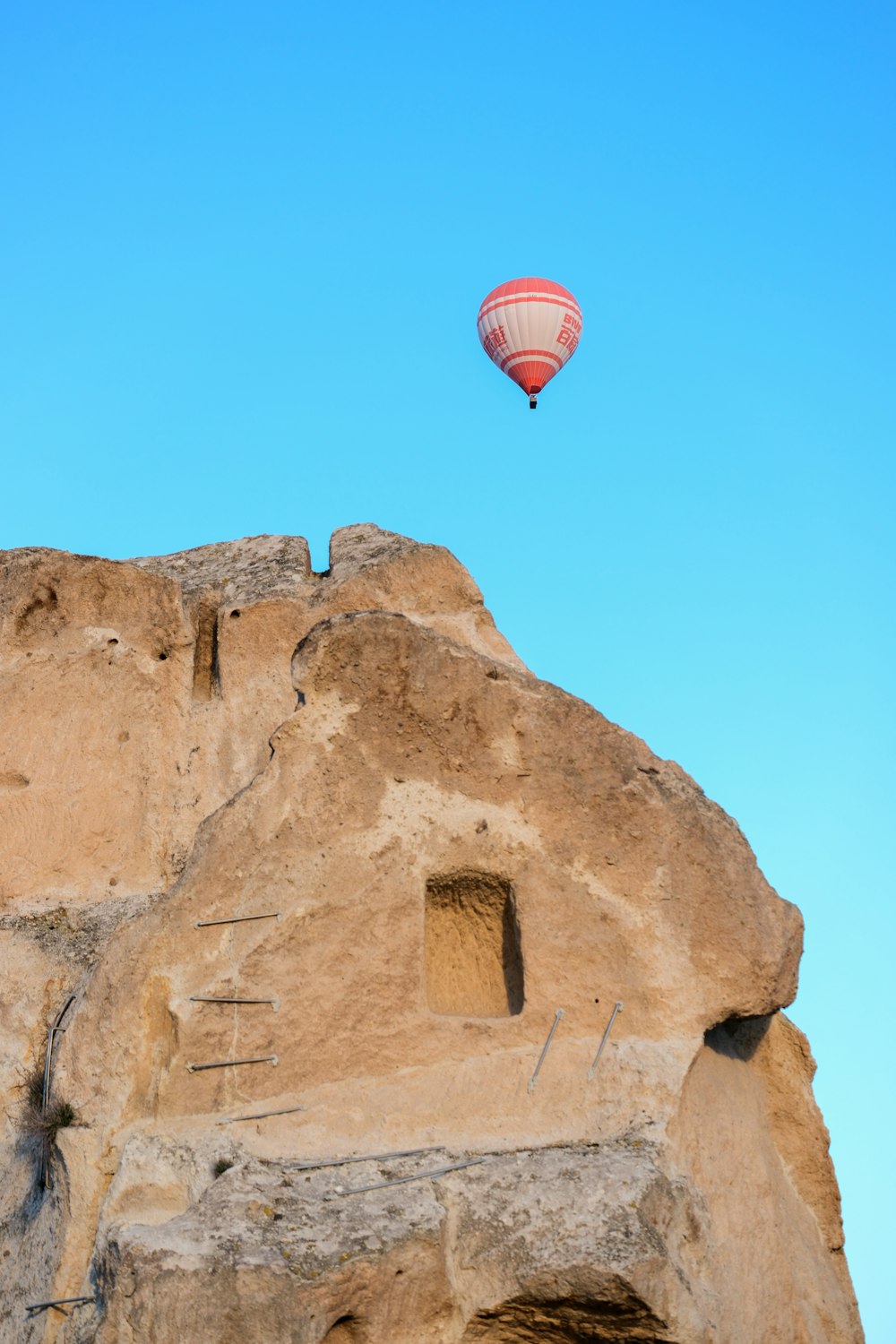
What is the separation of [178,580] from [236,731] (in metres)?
1.43

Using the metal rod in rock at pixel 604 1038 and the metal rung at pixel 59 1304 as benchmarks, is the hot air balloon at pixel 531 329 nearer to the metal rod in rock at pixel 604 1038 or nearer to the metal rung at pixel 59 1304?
the metal rod in rock at pixel 604 1038

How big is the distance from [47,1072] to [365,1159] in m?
1.77

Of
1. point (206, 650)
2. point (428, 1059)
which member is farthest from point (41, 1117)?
point (206, 650)

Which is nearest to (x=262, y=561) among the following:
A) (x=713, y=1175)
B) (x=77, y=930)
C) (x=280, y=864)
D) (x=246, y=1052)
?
(x=77, y=930)

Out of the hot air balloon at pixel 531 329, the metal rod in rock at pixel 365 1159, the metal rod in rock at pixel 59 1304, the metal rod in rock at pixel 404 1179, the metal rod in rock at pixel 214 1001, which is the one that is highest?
the hot air balloon at pixel 531 329

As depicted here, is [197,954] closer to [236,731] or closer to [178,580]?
[236,731]

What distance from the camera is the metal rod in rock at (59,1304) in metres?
6.73

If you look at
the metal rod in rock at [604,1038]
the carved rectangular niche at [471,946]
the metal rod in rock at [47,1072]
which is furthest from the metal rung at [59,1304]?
the metal rod in rock at [604,1038]

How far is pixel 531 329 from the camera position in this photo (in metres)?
19.1

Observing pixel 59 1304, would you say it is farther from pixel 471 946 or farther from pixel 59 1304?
pixel 471 946

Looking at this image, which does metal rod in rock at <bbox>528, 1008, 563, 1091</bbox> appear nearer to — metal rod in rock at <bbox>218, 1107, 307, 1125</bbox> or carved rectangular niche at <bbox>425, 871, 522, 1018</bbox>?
carved rectangular niche at <bbox>425, 871, 522, 1018</bbox>

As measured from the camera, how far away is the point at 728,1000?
8156 millimetres

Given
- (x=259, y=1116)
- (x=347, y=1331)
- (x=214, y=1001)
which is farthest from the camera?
(x=214, y=1001)

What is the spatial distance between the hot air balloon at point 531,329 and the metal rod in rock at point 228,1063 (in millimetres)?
12648
